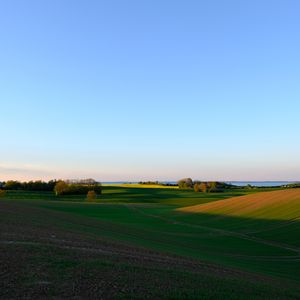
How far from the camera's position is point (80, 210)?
281 ft

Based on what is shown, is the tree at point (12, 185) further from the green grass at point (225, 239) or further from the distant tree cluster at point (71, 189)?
the green grass at point (225, 239)

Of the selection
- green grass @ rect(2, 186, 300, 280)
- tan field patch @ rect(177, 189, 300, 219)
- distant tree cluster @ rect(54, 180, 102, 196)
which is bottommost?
green grass @ rect(2, 186, 300, 280)

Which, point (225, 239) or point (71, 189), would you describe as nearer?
point (225, 239)

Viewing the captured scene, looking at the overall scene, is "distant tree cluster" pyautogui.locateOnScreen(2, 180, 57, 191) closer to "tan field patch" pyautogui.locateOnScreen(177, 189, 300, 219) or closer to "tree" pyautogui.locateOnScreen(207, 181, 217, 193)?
"tree" pyautogui.locateOnScreen(207, 181, 217, 193)

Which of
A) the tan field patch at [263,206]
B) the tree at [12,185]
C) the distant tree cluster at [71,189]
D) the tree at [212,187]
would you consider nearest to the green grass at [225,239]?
the tan field patch at [263,206]

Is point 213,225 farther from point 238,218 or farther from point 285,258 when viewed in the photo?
point 285,258

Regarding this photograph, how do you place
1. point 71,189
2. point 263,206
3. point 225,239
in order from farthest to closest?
point 71,189 → point 263,206 → point 225,239

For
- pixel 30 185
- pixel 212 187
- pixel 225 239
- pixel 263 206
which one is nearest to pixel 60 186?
pixel 30 185

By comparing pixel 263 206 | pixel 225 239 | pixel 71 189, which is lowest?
pixel 225 239

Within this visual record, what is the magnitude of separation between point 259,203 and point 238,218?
9.48 m

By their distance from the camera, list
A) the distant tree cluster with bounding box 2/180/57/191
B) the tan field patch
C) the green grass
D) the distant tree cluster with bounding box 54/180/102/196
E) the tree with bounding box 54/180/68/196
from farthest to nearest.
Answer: the distant tree cluster with bounding box 2/180/57/191
the distant tree cluster with bounding box 54/180/102/196
the tree with bounding box 54/180/68/196
the tan field patch
the green grass

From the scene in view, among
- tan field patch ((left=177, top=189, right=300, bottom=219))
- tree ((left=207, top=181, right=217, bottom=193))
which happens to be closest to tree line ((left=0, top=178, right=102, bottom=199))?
tree ((left=207, top=181, right=217, bottom=193))

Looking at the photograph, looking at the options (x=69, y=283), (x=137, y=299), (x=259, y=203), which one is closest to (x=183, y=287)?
(x=137, y=299)

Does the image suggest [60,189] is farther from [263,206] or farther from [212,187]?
[263,206]
